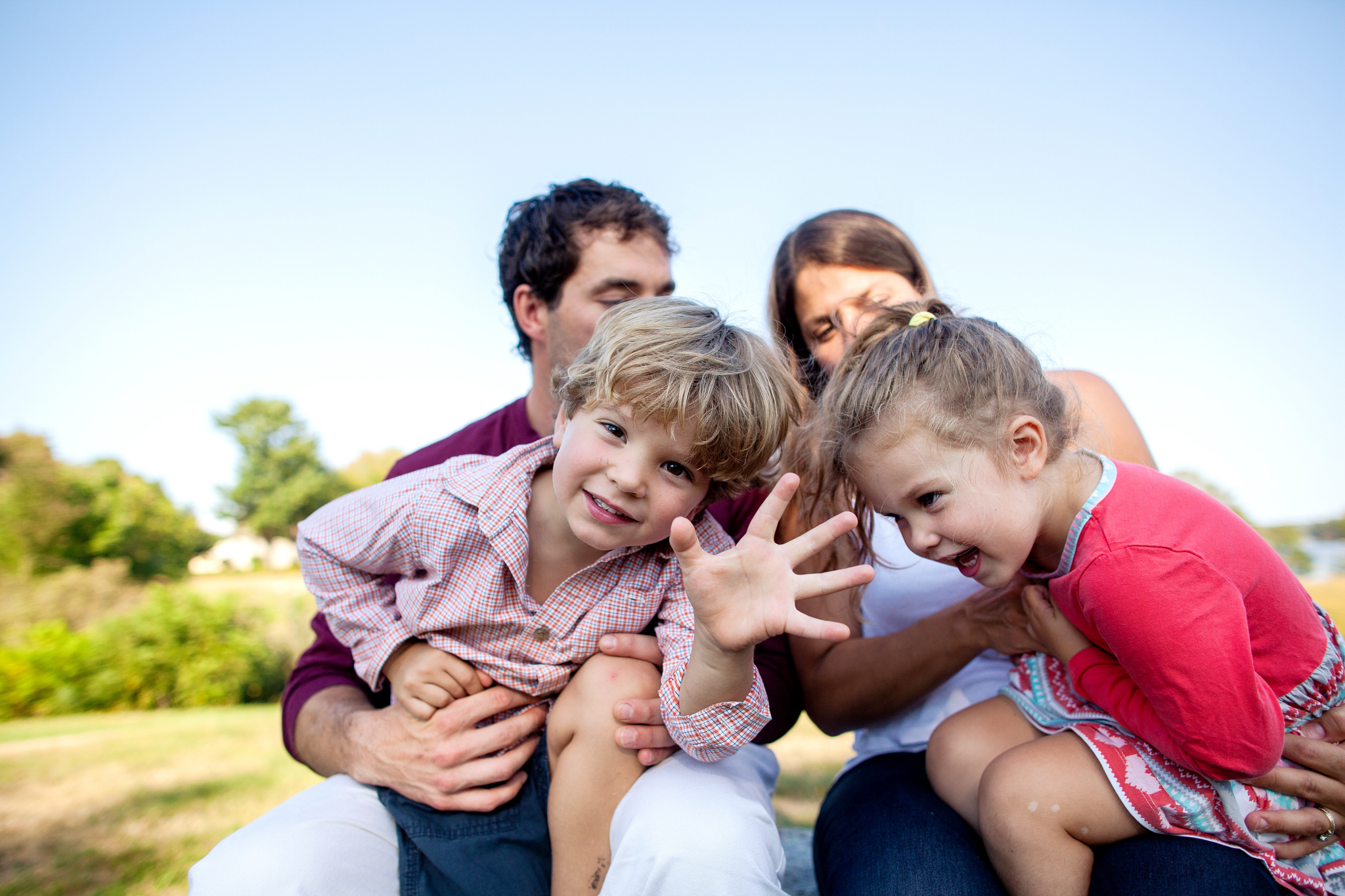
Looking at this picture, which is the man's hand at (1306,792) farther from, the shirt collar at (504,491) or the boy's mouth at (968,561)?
the shirt collar at (504,491)

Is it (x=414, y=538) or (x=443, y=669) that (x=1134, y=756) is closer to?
(x=443, y=669)

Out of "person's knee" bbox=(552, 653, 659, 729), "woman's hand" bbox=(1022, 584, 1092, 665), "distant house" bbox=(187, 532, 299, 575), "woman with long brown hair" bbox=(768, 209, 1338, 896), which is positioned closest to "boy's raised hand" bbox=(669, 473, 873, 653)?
"person's knee" bbox=(552, 653, 659, 729)

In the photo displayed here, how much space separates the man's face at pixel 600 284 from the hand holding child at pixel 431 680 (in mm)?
1177

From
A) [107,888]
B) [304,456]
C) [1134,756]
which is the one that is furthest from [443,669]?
[304,456]

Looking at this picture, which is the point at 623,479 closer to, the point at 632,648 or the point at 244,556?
the point at 632,648

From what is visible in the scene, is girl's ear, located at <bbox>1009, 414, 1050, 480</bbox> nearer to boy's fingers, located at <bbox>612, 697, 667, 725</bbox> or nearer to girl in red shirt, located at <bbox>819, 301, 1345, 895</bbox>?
girl in red shirt, located at <bbox>819, 301, 1345, 895</bbox>

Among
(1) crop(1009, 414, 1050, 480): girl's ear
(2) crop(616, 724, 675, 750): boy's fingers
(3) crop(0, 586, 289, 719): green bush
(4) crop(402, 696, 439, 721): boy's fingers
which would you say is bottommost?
(3) crop(0, 586, 289, 719): green bush

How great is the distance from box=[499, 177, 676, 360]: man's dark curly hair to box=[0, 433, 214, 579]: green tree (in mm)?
11759

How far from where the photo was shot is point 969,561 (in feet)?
5.22

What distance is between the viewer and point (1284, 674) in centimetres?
145

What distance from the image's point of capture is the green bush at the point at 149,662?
903 cm

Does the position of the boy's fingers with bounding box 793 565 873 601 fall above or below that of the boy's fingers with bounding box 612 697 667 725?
above

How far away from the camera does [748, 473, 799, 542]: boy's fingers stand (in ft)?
4.39

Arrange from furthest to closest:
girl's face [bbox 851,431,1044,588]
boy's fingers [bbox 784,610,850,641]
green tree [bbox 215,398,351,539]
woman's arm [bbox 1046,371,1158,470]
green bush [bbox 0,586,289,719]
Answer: green tree [bbox 215,398,351,539]
green bush [bbox 0,586,289,719]
woman's arm [bbox 1046,371,1158,470]
girl's face [bbox 851,431,1044,588]
boy's fingers [bbox 784,610,850,641]
